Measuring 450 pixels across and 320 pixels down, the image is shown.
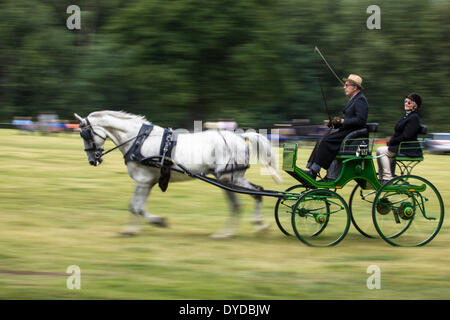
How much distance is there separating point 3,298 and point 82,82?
101 feet

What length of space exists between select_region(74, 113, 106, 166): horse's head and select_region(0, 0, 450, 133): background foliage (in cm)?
1582

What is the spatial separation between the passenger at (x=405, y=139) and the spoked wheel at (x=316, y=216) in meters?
0.77

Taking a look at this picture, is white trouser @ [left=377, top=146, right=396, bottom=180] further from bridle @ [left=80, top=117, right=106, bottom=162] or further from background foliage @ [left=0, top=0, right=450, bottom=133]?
background foliage @ [left=0, top=0, right=450, bottom=133]

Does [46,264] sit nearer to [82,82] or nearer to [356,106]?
[356,106]

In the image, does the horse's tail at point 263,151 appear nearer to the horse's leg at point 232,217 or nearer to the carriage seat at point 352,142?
the horse's leg at point 232,217

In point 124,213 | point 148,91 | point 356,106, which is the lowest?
point 124,213

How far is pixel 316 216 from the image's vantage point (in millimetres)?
8188

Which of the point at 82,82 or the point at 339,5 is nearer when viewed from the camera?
the point at 82,82

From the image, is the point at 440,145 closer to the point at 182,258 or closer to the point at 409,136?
the point at 409,136

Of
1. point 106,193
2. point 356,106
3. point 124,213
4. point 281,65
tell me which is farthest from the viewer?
point 281,65

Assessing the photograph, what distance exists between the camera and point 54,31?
146 feet

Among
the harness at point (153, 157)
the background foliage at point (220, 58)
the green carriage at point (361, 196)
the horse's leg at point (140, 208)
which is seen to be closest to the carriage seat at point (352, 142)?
the green carriage at point (361, 196)

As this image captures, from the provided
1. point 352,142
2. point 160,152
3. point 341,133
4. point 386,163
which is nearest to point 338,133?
point 341,133

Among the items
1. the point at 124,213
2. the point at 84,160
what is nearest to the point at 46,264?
the point at 124,213
